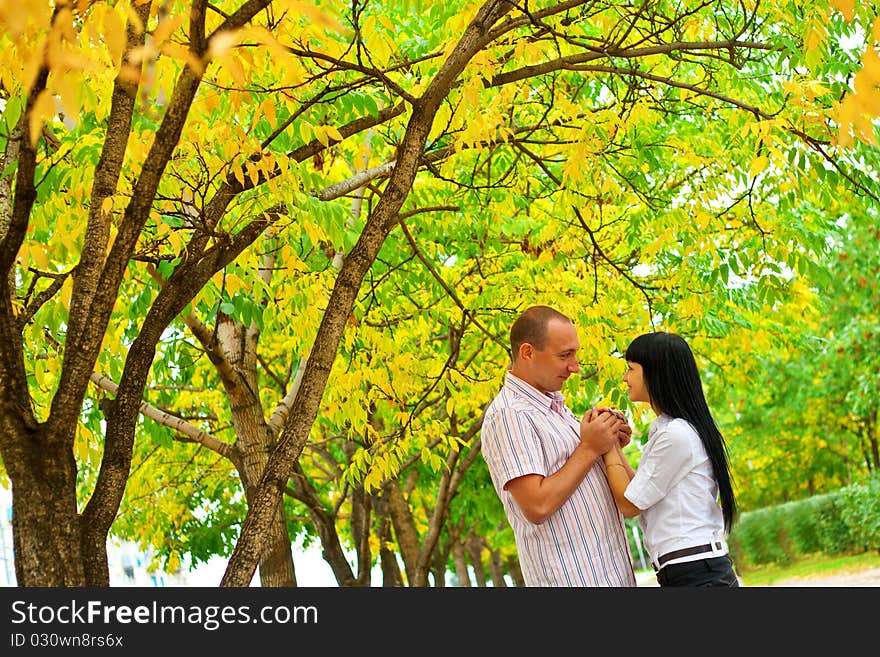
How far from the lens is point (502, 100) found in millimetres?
6758

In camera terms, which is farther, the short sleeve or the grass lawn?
the grass lawn

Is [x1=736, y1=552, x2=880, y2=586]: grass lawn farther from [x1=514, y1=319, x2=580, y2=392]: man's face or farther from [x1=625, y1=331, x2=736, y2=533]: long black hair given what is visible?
[x1=514, y1=319, x2=580, y2=392]: man's face

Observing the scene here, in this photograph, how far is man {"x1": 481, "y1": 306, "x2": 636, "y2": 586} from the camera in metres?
3.51

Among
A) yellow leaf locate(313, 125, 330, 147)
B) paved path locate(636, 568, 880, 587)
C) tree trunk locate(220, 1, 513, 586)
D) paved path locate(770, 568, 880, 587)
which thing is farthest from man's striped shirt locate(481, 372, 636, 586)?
paved path locate(770, 568, 880, 587)

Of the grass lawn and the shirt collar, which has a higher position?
the grass lawn

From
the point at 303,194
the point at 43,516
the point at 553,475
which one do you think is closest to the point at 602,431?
the point at 553,475

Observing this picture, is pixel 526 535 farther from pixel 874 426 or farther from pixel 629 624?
pixel 874 426

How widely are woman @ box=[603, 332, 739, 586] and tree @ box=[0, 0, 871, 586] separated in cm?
114

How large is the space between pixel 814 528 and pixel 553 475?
81.4ft

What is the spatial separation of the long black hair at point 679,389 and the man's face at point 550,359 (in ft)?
0.78

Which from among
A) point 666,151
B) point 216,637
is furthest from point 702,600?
point 666,151

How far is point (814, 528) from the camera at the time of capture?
85.8ft

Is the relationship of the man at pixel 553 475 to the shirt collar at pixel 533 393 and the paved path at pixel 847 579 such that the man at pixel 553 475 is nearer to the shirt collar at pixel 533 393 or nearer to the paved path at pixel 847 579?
the shirt collar at pixel 533 393

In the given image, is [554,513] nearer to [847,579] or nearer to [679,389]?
[679,389]
